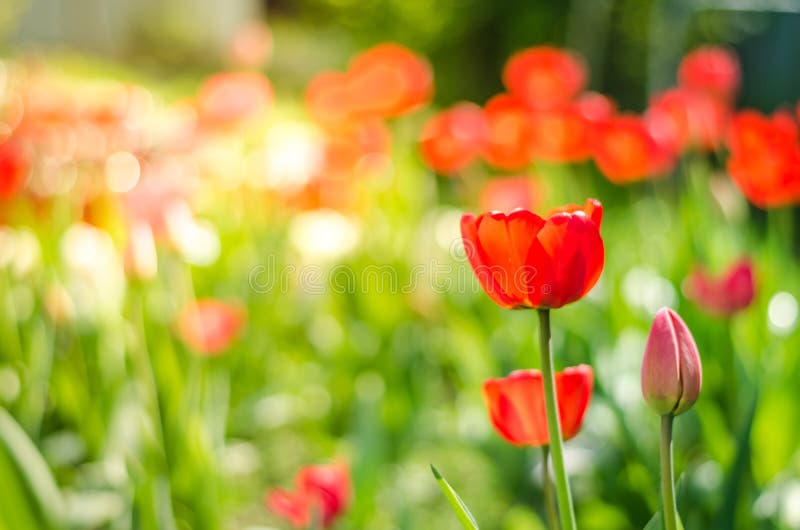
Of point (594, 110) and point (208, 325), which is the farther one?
point (594, 110)

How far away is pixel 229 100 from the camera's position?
2211 mm

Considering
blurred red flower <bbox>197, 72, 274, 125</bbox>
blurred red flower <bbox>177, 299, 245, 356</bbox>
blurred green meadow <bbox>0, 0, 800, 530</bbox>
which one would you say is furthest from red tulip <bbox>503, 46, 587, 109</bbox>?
blurred red flower <bbox>177, 299, 245, 356</bbox>

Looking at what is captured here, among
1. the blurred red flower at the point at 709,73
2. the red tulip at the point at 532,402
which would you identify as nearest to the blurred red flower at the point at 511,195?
the blurred red flower at the point at 709,73

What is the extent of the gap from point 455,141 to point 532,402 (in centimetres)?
140

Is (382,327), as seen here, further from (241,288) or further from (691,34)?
(691,34)

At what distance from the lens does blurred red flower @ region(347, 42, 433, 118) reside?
8.05 feet

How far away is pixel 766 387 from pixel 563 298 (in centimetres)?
78

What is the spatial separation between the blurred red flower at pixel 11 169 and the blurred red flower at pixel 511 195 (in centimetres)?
92

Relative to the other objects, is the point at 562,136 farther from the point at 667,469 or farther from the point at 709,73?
the point at 667,469

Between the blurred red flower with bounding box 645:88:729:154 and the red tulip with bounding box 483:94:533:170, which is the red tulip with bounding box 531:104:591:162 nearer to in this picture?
the red tulip with bounding box 483:94:533:170

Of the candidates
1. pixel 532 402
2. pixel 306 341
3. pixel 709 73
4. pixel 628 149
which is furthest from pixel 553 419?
pixel 306 341

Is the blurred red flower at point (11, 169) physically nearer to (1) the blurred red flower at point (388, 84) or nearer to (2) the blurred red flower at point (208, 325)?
(2) the blurred red flower at point (208, 325)

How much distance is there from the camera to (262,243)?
2398 mm

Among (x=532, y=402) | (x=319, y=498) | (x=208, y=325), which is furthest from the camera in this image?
(x=208, y=325)
